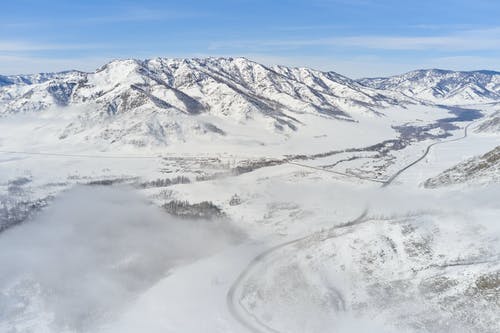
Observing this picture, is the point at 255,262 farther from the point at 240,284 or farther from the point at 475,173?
the point at 475,173

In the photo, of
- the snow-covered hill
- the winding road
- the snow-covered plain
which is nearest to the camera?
the winding road

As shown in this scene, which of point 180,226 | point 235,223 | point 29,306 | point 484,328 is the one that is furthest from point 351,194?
point 29,306

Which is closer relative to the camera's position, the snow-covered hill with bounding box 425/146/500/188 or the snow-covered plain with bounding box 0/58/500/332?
the snow-covered plain with bounding box 0/58/500/332

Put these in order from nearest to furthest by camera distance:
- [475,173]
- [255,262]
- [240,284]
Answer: [240,284] → [255,262] → [475,173]

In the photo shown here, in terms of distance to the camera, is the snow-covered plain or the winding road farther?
the snow-covered plain

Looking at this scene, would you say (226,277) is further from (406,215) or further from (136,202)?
(136,202)

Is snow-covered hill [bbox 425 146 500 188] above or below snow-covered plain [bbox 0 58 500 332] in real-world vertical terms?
above

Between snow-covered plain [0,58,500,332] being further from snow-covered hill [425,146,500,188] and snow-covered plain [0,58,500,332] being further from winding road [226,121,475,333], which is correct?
snow-covered hill [425,146,500,188]

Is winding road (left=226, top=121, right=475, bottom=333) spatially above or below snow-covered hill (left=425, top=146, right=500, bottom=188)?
below

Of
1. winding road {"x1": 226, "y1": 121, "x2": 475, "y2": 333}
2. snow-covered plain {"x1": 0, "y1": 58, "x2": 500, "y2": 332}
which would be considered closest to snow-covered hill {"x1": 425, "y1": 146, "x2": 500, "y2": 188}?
snow-covered plain {"x1": 0, "y1": 58, "x2": 500, "y2": 332}

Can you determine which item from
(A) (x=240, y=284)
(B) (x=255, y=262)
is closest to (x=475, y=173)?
(B) (x=255, y=262)

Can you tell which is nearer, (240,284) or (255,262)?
(240,284)

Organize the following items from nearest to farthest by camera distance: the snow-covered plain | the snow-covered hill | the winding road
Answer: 1. the winding road
2. the snow-covered plain
3. the snow-covered hill
